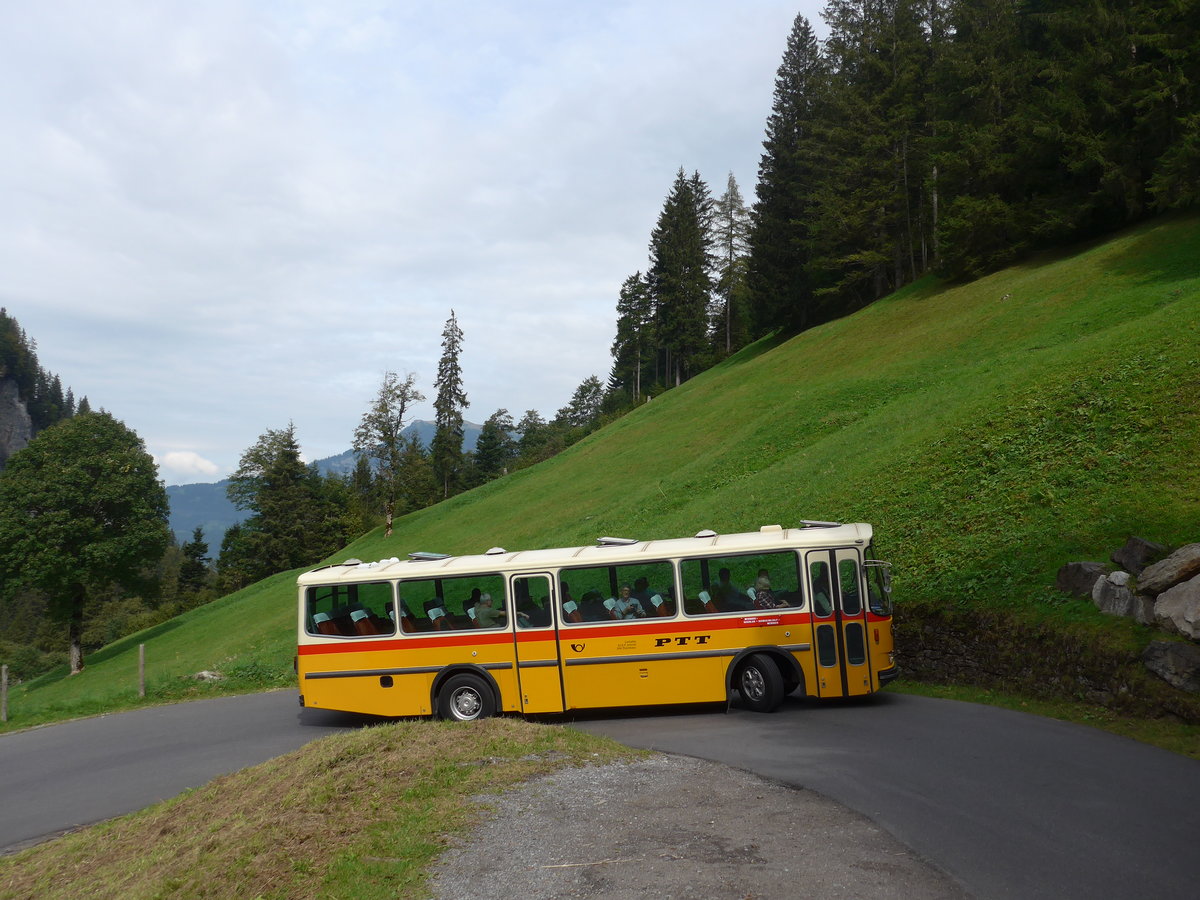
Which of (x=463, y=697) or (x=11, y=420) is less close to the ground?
(x=11, y=420)

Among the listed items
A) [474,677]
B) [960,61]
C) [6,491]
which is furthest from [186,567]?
[474,677]

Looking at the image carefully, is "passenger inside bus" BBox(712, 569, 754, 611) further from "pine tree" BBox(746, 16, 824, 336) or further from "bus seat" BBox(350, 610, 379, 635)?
"pine tree" BBox(746, 16, 824, 336)

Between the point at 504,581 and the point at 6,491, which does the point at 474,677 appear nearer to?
the point at 504,581

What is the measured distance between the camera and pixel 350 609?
15.6 meters

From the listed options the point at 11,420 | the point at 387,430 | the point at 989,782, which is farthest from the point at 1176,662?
the point at 11,420

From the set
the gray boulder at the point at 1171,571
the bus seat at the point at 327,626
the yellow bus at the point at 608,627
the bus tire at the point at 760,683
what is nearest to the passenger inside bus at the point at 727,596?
the yellow bus at the point at 608,627

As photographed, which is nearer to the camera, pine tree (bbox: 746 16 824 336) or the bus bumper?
the bus bumper

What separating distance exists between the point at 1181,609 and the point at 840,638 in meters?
4.60

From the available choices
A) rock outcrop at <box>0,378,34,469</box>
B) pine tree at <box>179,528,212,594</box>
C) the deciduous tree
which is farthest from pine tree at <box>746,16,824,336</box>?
rock outcrop at <box>0,378,34,469</box>

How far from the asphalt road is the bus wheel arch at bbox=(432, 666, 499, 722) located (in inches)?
74.2

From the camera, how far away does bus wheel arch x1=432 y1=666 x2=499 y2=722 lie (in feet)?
49.0

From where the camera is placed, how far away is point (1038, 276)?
133 ft

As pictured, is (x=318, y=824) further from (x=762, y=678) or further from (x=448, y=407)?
(x=448, y=407)

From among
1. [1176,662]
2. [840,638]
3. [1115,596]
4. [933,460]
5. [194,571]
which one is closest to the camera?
[1176,662]
